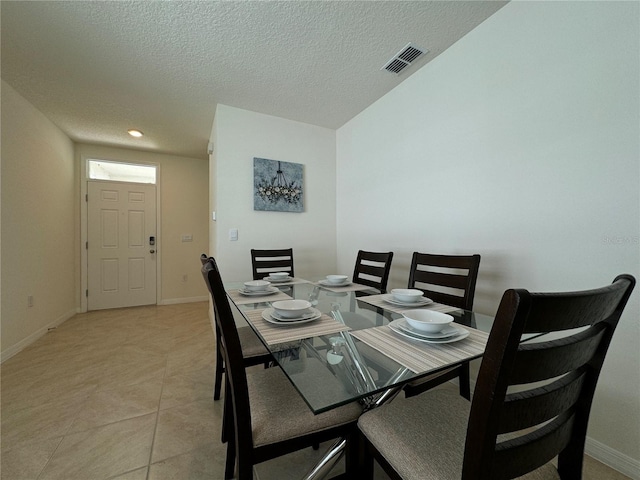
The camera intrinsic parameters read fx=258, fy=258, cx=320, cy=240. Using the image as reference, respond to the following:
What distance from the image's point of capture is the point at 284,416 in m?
0.86

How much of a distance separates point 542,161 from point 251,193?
7.67 ft

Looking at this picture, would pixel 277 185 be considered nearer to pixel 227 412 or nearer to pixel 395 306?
pixel 395 306

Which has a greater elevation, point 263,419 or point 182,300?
point 263,419

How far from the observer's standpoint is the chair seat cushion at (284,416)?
816 millimetres

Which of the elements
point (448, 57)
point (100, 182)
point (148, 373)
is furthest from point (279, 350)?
point (100, 182)

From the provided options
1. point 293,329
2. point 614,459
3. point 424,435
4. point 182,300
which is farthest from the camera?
point 182,300

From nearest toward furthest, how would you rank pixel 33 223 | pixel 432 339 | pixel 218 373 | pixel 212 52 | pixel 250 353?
pixel 432 339 < pixel 250 353 < pixel 218 373 < pixel 212 52 < pixel 33 223

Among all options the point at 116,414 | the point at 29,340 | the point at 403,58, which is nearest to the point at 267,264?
the point at 116,414

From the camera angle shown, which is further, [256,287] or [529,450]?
[256,287]

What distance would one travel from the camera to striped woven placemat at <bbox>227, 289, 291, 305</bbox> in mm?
1427

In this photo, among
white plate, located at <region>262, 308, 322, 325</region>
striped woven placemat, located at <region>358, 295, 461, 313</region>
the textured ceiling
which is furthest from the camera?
the textured ceiling

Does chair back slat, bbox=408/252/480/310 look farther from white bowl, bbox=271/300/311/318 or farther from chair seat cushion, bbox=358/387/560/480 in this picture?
white bowl, bbox=271/300/311/318

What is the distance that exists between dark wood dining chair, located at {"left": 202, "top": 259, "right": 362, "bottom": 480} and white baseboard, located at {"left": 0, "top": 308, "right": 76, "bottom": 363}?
9.18 feet

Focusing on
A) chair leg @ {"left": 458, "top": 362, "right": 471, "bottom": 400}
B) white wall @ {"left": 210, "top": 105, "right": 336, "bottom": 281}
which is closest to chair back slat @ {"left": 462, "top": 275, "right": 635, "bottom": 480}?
chair leg @ {"left": 458, "top": 362, "right": 471, "bottom": 400}
